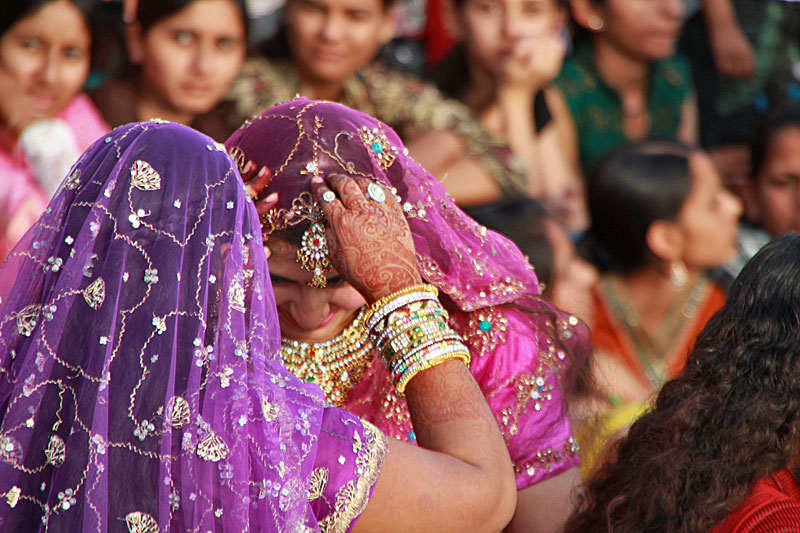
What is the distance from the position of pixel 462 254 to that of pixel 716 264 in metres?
2.50

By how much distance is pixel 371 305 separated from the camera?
1.54 m

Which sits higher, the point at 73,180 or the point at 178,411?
the point at 73,180

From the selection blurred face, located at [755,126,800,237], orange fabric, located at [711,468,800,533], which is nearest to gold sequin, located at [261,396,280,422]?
orange fabric, located at [711,468,800,533]

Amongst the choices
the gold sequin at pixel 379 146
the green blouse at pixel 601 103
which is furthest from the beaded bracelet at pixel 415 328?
the green blouse at pixel 601 103

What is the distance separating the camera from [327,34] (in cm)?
363

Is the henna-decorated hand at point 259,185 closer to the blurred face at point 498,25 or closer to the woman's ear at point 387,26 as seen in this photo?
the woman's ear at point 387,26

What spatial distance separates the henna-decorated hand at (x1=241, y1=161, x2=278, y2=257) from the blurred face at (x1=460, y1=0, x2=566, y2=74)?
7.85 feet

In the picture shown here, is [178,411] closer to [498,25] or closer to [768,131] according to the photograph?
[498,25]

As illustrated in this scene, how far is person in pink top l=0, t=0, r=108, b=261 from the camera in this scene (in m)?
3.04

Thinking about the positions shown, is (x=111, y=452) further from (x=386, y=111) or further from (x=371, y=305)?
(x=386, y=111)

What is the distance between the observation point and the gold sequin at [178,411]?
1338 millimetres

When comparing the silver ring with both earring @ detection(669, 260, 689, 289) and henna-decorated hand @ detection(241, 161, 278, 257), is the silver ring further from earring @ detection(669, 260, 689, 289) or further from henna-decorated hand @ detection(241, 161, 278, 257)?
earring @ detection(669, 260, 689, 289)

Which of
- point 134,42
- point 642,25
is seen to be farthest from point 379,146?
point 642,25

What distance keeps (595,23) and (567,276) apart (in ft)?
4.74
